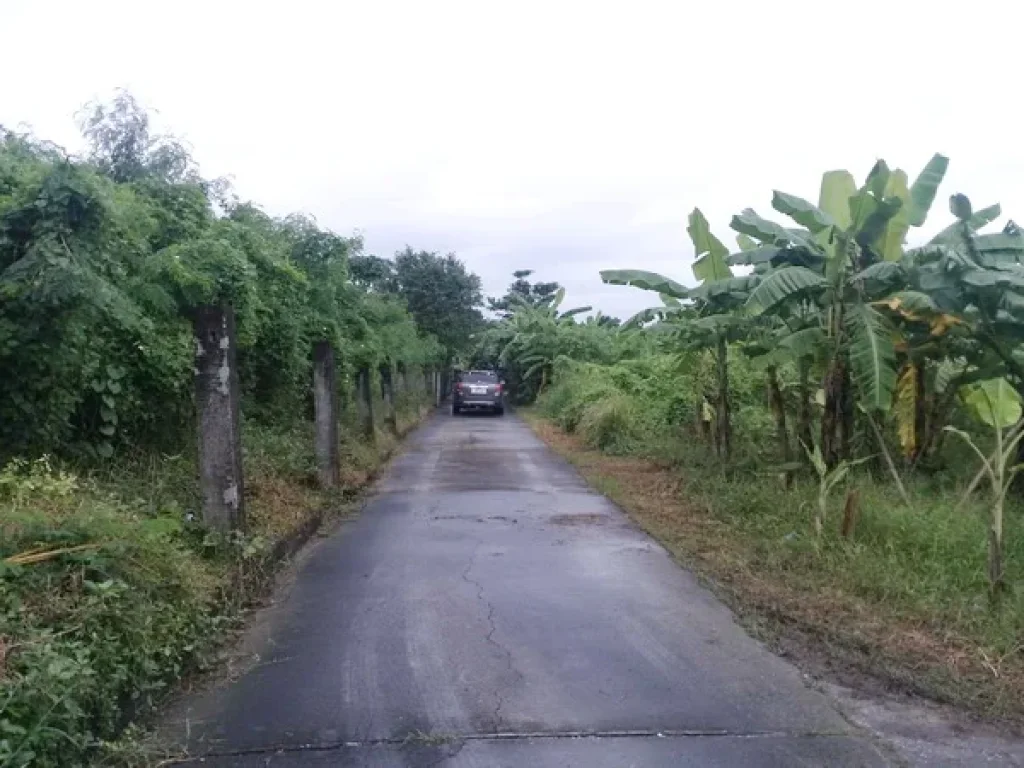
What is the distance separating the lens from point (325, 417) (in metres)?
12.9

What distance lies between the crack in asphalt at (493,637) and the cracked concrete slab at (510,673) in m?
0.02

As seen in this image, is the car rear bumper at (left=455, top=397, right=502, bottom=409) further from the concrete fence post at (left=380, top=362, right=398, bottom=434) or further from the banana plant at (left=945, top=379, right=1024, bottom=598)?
the banana plant at (left=945, top=379, right=1024, bottom=598)

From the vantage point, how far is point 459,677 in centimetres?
555

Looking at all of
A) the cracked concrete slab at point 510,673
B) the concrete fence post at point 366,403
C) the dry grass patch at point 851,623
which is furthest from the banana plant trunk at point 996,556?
the concrete fence post at point 366,403

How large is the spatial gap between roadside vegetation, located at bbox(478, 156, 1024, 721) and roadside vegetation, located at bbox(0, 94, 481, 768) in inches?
152

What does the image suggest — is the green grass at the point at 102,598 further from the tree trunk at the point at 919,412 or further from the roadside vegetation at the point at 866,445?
the tree trunk at the point at 919,412

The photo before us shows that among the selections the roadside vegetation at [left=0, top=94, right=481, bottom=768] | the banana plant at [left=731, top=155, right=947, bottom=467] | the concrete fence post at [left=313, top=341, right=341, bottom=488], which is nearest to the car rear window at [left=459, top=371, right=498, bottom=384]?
the roadside vegetation at [left=0, top=94, right=481, bottom=768]

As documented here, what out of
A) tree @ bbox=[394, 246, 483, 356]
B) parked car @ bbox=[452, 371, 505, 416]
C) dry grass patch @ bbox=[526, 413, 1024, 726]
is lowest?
dry grass patch @ bbox=[526, 413, 1024, 726]

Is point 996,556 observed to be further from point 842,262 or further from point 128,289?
point 128,289

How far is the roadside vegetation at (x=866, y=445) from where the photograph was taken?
6512 mm

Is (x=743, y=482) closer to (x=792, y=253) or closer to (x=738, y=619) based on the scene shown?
(x=792, y=253)

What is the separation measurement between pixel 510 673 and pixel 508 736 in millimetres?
942

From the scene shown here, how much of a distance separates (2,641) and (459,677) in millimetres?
2388

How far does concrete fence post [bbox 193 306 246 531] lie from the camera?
801 cm
